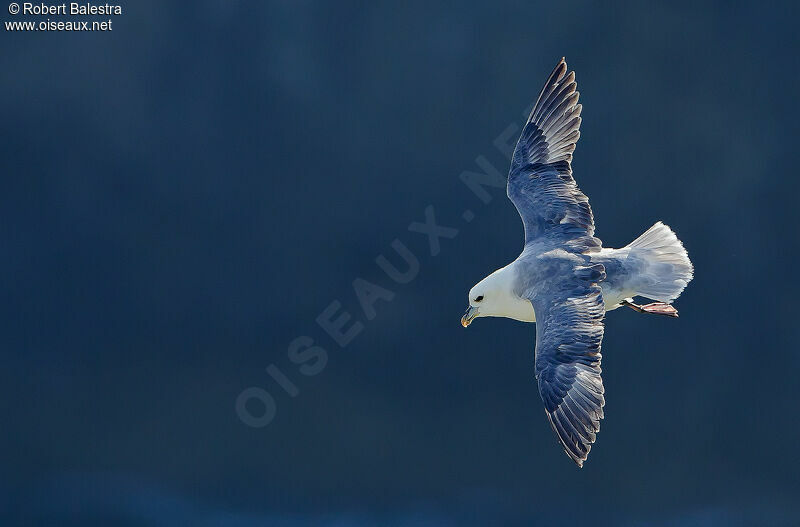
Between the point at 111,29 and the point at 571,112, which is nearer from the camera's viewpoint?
the point at 571,112

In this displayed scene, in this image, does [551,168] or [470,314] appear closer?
[470,314]

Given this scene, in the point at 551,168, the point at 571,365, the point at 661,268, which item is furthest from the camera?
the point at 551,168

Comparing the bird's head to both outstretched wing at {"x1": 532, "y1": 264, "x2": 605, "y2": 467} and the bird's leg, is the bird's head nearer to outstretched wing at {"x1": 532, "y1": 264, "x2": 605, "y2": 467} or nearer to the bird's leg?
outstretched wing at {"x1": 532, "y1": 264, "x2": 605, "y2": 467}

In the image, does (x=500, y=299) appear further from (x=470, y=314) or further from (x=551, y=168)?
(x=551, y=168)

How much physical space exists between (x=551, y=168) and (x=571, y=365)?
8.51ft

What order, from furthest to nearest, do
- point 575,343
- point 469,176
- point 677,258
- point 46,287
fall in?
point 46,287, point 469,176, point 677,258, point 575,343

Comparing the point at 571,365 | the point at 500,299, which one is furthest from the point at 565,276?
the point at 571,365

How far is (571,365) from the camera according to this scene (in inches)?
472

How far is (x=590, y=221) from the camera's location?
13.3 meters

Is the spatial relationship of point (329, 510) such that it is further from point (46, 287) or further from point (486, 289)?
point (486, 289)

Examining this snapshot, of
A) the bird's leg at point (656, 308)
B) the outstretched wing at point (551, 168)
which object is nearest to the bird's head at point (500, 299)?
the outstretched wing at point (551, 168)

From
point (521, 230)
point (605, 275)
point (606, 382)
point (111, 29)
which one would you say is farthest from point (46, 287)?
point (605, 275)

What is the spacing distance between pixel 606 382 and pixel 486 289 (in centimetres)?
756

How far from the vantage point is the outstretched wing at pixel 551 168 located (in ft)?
43.8
